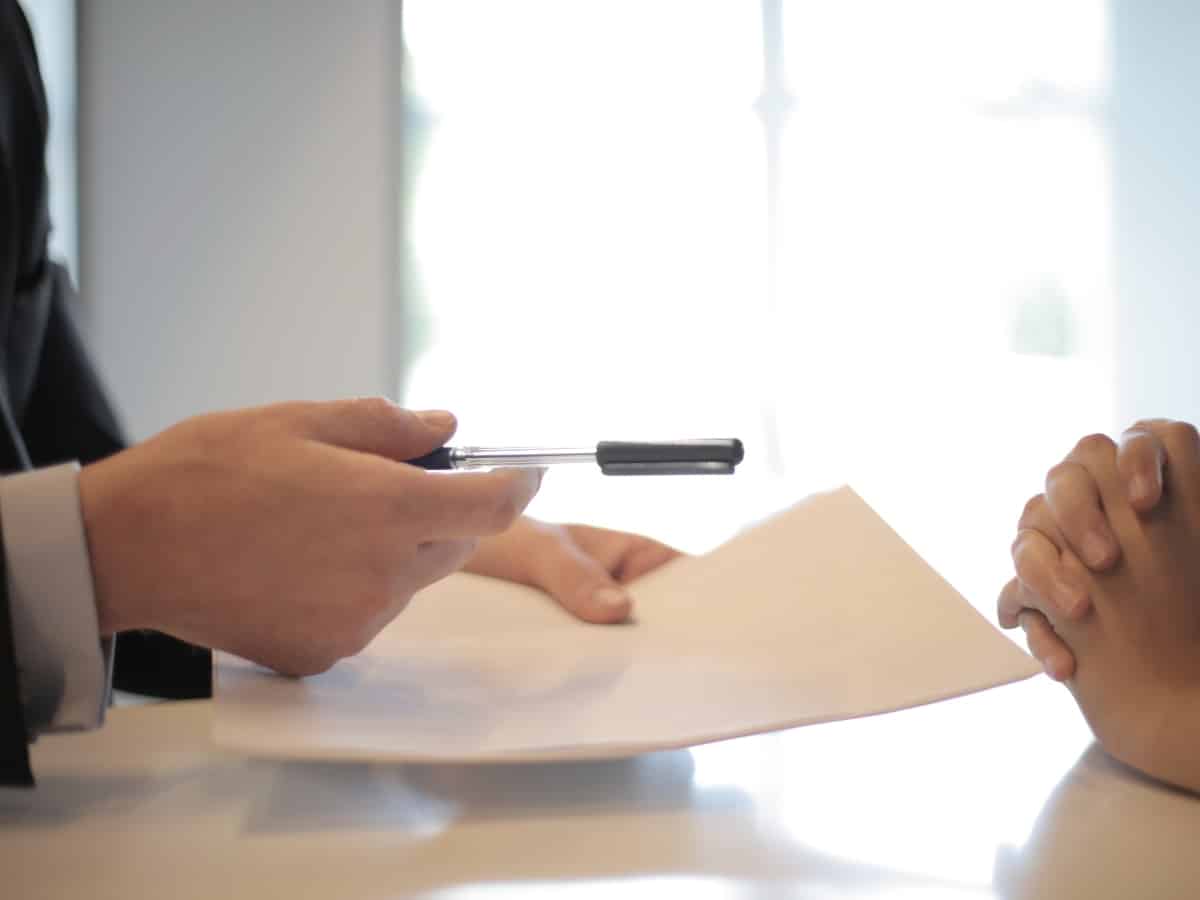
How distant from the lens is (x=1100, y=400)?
2.54m

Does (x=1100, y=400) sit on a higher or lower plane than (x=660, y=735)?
lower

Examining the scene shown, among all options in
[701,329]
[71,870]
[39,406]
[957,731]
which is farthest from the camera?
[701,329]

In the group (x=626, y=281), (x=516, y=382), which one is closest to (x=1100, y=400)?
(x=626, y=281)

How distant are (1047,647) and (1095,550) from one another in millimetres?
47

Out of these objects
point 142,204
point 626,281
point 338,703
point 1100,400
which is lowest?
point 1100,400

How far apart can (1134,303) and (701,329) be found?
1138 mm

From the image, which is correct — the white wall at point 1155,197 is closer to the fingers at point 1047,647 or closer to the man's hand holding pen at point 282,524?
the fingers at point 1047,647

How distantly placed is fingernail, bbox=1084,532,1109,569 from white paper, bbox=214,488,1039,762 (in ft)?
0.18

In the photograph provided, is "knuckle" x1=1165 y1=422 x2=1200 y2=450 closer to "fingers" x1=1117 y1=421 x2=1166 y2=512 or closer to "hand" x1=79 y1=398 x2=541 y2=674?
"fingers" x1=1117 y1=421 x2=1166 y2=512

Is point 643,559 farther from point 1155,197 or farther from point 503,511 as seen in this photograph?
point 1155,197

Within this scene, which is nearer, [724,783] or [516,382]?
[724,783]

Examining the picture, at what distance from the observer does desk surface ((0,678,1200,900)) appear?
266 millimetres

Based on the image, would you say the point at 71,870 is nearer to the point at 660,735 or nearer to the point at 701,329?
the point at 660,735

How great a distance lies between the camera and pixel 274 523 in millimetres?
353
